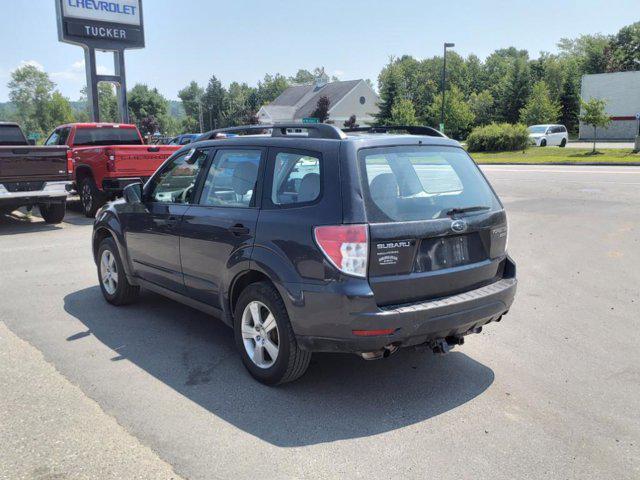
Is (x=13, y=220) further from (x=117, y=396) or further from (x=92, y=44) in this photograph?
(x=92, y=44)

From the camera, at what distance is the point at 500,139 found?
37.4 meters

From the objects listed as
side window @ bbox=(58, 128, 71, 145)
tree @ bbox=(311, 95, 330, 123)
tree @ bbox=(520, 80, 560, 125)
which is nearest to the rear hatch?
side window @ bbox=(58, 128, 71, 145)

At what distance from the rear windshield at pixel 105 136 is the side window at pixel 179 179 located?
9.99 m

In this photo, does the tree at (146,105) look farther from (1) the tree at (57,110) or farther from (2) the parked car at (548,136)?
(2) the parked car at (548,136)

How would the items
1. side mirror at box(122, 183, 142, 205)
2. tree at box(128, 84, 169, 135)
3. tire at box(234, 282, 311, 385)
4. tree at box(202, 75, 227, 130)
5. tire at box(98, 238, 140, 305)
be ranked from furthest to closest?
tree at box(202, 75, 227, 130) < tree at box(128, 84, 169, 135) < tire at box(98, 238, 140, 305) < side mirror at box(122, 183, 142, 205) < tire at box(234, 282, 311, 385)

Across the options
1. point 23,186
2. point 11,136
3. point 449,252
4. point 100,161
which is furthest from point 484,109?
point 449,252

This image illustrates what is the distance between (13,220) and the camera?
516 inches

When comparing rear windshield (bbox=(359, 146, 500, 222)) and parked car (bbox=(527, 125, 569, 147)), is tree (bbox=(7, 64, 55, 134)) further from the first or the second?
rear windshield (bbox=(359, 146, 500, 222))

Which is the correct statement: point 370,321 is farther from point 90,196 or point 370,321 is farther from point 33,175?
point 90,196

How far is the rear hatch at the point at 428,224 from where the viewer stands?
364 centimetres

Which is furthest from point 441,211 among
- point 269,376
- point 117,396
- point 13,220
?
point 13,220

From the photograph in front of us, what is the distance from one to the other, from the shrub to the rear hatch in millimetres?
34833

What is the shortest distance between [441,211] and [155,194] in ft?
9.57

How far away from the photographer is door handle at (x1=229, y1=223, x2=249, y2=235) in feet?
13.7
